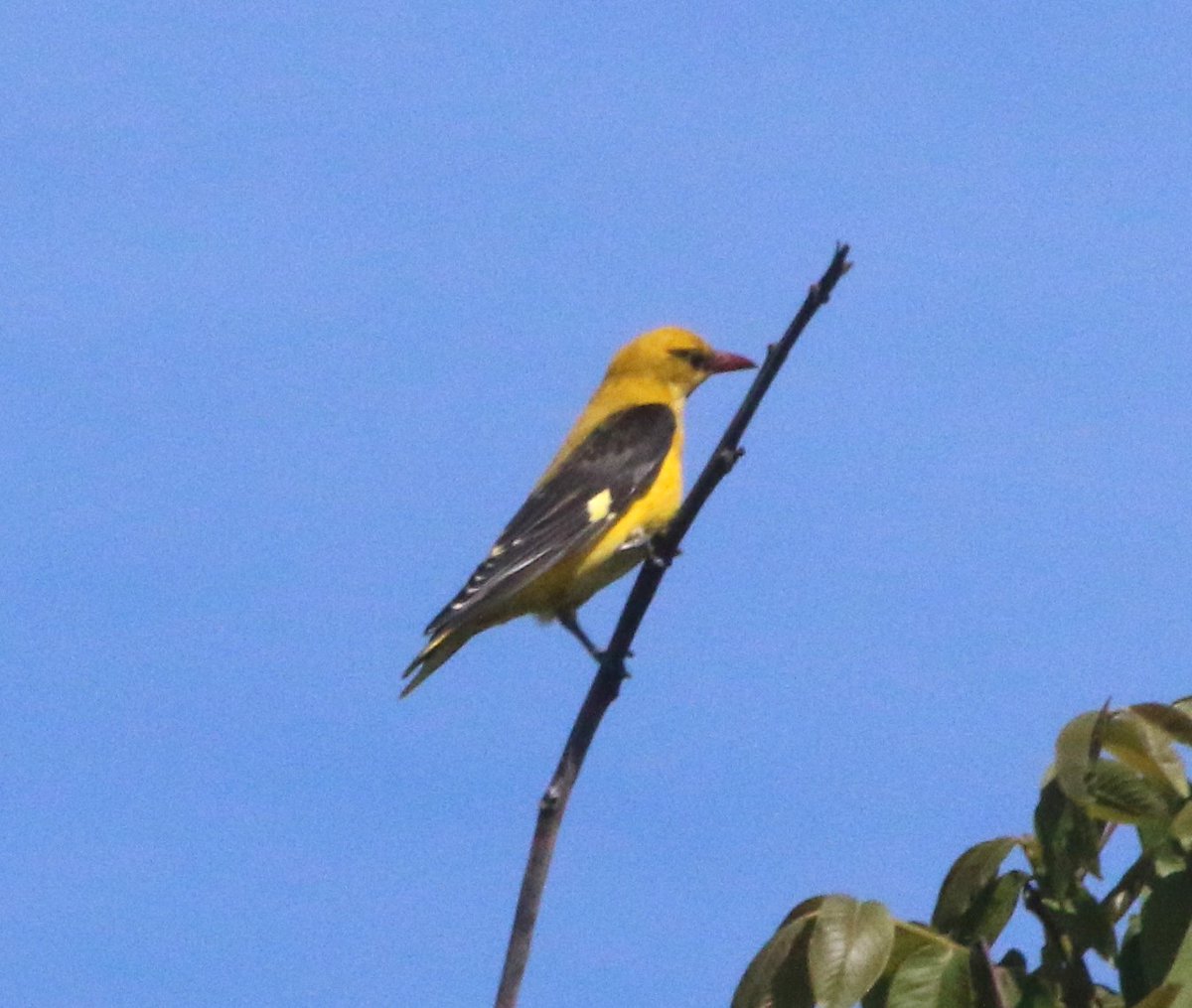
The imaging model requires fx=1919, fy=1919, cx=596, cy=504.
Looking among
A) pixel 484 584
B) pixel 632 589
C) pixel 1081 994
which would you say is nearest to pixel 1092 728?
pixel 1081 994

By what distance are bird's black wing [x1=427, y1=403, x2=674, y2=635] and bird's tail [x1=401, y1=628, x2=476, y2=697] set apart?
0.20ft

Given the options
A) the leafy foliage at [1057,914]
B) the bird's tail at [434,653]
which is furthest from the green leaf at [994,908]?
the bird's tail at [434,653]

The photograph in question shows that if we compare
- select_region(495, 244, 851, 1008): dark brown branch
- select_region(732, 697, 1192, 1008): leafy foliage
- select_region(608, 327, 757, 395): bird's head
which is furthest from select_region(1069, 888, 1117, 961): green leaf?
select_region(608, 327, 757, 395): bird's head

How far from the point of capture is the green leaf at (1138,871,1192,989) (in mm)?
2344

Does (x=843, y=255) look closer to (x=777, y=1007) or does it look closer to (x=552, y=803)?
(x=552, y=803)

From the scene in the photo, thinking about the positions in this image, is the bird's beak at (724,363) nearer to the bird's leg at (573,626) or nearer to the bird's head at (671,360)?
the bird's head at (671,360)

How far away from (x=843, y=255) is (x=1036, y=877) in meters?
0.97

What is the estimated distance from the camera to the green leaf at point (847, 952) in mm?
2496

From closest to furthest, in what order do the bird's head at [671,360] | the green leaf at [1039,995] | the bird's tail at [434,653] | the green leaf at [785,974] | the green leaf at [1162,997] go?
1. the green leaf at [1162,997]
2. the green leaf at [1039,995]
3. the green leaf at [785,974]
4. the bird's tail at [434,653]
5. the bird's head at [671,360]

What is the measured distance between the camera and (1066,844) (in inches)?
97.7

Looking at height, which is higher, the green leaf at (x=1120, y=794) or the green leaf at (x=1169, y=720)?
the green leaf at (x=1169, y=720)

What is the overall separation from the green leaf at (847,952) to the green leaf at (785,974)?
0.20ft

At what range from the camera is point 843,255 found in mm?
2922

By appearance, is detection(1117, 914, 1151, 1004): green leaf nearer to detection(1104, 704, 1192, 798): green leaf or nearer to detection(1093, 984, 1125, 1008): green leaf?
detection(1093, 984, 1125, 1008): green leaf
